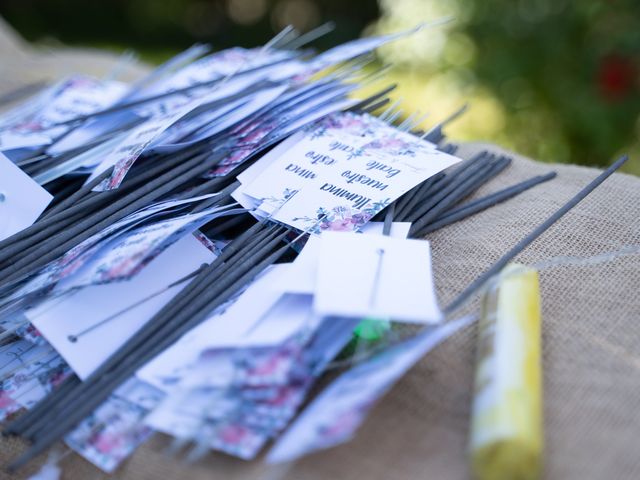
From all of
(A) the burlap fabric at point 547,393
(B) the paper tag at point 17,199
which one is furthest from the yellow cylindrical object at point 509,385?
(B) the paper tag at point 17,199

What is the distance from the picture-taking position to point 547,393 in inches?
32.2

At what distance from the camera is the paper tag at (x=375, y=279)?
2.57 feet

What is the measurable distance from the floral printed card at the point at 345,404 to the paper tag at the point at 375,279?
0.15 feet

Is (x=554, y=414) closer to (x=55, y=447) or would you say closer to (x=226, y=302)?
(x=226, y=302)

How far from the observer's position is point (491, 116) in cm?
267

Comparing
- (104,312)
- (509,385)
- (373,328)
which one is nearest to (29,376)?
(104,312)

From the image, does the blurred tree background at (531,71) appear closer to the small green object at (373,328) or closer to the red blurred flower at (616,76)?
the red blurred flower at (616,76)

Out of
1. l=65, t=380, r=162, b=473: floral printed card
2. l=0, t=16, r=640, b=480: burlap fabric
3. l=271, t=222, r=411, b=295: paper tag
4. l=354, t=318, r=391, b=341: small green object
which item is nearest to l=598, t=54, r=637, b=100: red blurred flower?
l=0, t=16, r=640, b=480: burlap fabric

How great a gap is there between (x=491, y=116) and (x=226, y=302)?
1.99 meters

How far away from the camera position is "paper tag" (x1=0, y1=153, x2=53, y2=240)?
1081 millimetres

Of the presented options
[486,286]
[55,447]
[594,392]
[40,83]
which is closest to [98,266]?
[55,447]

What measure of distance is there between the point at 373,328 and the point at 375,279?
6cm

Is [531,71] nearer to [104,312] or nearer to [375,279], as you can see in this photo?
[375,279]

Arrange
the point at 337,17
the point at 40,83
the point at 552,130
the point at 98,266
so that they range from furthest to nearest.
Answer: the point at 337,17
the point at 552,130
the point at 40,83
the point at 98,266
